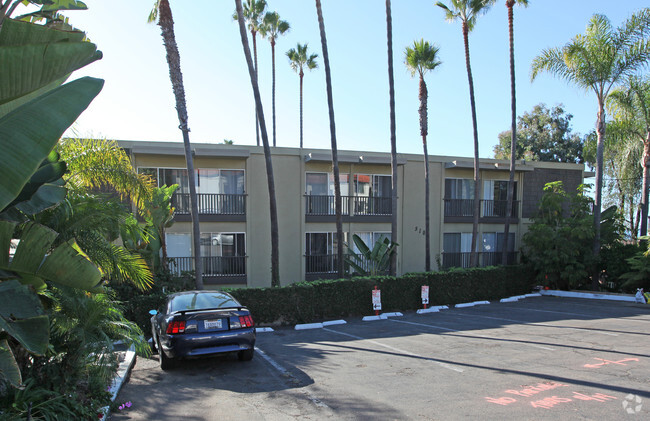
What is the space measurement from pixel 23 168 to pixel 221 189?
1728cm

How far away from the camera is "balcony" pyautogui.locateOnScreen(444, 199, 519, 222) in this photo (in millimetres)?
23922

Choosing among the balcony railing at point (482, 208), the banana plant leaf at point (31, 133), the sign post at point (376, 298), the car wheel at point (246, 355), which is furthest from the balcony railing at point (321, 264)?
the banana plant leaf at point (31, 133)

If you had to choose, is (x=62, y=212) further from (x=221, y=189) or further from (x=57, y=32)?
(x=221, y=189)

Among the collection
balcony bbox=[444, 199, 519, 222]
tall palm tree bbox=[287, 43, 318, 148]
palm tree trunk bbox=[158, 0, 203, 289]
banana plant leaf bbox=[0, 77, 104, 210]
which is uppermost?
tall palm tree bbox=[287, 43, 318, 148]

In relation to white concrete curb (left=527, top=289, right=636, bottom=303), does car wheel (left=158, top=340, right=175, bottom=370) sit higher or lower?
higher

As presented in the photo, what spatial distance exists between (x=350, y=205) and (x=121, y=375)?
1554 centimetres

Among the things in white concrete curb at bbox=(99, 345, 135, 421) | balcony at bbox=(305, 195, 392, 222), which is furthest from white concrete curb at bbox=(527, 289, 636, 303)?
white concrete curb at bbox=(99, 345, 135, 421)

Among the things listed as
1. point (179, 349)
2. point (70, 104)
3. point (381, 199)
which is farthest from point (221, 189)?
point (70, 104)

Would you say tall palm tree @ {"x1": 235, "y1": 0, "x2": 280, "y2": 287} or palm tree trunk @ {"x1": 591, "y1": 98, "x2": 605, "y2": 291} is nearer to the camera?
tall palm tree @ {"x1": 235, "y1": 0, "x2": 280, "y2": 287}

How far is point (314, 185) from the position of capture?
21672mm

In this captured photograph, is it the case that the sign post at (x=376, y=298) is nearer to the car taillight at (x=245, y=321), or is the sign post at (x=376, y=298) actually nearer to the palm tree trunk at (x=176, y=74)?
the palm tree trunk at (x=176, y=74)

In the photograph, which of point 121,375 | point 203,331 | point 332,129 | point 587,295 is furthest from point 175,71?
point 587,295

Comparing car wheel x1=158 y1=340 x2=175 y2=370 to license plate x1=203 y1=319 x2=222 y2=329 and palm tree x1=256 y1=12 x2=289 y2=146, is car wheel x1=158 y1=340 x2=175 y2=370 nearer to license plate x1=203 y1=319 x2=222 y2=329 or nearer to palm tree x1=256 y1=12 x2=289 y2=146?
license plate x1=203 y1=319 x2=222 y2=329

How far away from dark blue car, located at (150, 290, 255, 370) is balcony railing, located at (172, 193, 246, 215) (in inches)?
455
